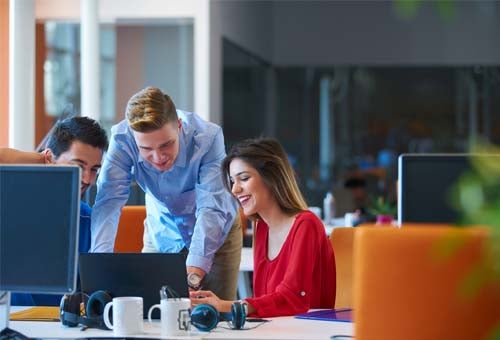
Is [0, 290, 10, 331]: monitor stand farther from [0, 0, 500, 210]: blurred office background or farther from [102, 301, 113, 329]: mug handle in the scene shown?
[0, 0, 500, 210]: blurred office background

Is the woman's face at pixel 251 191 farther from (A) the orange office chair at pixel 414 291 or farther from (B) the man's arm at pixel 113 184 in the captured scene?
(A) the orange office chair at pixel 414 291

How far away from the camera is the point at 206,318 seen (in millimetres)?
2773

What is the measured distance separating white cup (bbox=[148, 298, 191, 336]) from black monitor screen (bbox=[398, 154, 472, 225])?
2.12ft

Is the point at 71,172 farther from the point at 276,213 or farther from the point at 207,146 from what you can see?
the point at 207,146

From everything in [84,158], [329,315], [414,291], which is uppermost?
[84,158]

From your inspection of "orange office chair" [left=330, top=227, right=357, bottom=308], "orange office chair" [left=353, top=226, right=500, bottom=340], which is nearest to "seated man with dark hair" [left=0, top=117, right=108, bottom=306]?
"orange office chair" [left=330, top=227, right=357, bottom=308]

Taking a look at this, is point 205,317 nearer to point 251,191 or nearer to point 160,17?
point 251,191

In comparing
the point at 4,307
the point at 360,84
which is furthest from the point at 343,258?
the point at 360,84

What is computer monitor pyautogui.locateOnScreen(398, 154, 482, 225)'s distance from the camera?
2770 mm

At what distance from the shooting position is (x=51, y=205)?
8.59 feet

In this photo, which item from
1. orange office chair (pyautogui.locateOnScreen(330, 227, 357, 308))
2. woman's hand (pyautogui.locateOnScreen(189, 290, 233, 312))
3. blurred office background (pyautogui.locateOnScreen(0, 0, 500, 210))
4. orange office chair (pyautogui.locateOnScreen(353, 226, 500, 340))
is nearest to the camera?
orange office chair (pyautogui.locateOnScreen(353, 226, 500, 340))

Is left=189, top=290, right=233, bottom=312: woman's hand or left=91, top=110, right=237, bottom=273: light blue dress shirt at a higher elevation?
left=91, top=110, right=237, bottom=273: light blue dress shirt

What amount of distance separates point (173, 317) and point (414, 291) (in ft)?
2.86

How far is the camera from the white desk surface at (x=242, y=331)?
269cm
